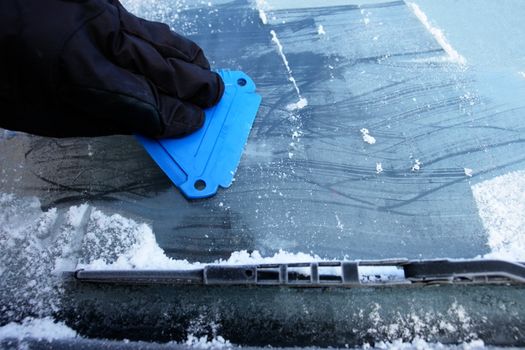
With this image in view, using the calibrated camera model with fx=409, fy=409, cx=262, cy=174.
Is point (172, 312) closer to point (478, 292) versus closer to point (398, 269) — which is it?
point (398, 269)

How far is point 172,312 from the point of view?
2.96 feet

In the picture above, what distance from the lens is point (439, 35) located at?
4.48 ft

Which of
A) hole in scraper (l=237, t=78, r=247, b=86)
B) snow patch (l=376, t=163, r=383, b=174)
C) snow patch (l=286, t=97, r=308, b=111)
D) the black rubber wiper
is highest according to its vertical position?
hole in scraper (l=237, t=78, r=247, b=86)

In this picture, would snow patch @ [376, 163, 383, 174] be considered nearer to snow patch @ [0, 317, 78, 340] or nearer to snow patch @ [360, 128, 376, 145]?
snow patch @ [360, 128, 376, 145]

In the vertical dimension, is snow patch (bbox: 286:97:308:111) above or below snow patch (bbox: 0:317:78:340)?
above

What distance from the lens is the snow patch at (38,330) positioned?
0.88 metres

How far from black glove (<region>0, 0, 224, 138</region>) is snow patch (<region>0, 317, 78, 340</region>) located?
0.44 metres

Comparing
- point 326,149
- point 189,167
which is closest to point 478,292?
point 326,149

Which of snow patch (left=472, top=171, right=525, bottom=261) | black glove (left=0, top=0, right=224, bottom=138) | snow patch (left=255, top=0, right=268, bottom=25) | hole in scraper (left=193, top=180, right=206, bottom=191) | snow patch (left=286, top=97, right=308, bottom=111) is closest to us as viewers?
black glove (left=0, top=0, right=224, bottom=138)

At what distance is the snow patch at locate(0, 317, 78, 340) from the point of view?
884 mm

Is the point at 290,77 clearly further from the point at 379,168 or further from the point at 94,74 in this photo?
the point at 94,74

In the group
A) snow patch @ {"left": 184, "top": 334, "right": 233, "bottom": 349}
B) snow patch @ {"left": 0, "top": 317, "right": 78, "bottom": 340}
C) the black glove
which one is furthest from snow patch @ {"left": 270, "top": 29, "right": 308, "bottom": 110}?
snow patch @ {"left": 0, "top": 317, "right": 78, "bottom": 340}

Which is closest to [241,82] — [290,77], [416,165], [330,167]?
[290,77]

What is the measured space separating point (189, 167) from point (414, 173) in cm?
59
